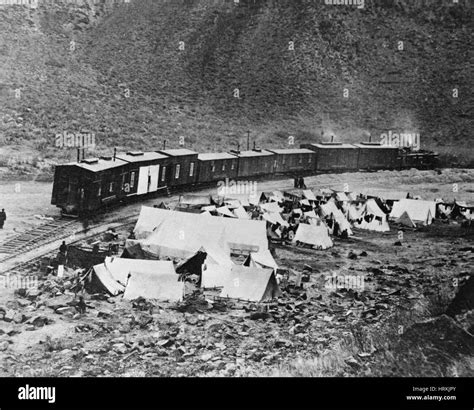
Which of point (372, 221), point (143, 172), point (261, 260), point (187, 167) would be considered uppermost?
point (187, 167)

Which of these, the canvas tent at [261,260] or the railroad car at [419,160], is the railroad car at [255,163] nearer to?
the railroad car at [419,160]

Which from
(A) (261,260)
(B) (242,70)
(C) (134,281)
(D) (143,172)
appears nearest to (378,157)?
(B) (242,70)

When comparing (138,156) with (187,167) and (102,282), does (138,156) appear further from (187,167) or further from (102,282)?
(102,282)

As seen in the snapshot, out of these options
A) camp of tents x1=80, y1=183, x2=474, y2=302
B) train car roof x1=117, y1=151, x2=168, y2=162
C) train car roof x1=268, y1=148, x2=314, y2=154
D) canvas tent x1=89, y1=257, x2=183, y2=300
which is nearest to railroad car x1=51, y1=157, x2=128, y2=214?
train car roof x1=117, y1=151, x2=168, y2=162

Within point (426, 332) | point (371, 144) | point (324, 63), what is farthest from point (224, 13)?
point (426, 332)

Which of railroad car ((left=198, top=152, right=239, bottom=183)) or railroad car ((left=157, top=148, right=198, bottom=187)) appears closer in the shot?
railroad car ((left=157, top=148, right=198, bottom=187))

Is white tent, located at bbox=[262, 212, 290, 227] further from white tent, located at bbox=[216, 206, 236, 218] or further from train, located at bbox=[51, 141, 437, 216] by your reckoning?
train, located at bbox=[51, 141, 437, 216]
